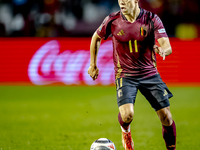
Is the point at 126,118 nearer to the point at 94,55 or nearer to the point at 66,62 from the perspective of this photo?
the point at 94,55

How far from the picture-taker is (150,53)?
201 inches

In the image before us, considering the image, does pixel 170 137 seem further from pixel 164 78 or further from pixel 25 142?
pixel 164 78

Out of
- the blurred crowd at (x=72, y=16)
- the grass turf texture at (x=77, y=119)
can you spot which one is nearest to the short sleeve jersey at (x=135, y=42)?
the grass turf texture at (x=77, y=119)

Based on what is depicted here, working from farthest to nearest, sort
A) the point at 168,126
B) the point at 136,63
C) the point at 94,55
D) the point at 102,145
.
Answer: the point at 94,55 < the point at 136,63 < the point at 168,126 < the point at 102,145

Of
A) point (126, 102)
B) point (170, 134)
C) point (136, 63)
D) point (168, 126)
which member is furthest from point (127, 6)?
point (170, 134)

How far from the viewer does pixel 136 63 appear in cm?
507

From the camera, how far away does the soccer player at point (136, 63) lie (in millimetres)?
4875

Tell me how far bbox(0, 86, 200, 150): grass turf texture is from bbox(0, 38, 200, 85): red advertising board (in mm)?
744

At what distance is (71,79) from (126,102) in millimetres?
8669

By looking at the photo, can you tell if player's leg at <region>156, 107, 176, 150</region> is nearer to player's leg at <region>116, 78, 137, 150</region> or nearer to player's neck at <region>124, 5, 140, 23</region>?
player's leg at <region>116, 78, 137, 150</region>

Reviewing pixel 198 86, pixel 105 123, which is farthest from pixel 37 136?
pixel 198 86

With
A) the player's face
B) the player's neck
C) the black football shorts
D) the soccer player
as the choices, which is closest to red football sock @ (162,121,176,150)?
the soccer player

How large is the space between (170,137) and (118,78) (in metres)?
1.10

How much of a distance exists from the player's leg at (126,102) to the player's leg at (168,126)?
395mm
